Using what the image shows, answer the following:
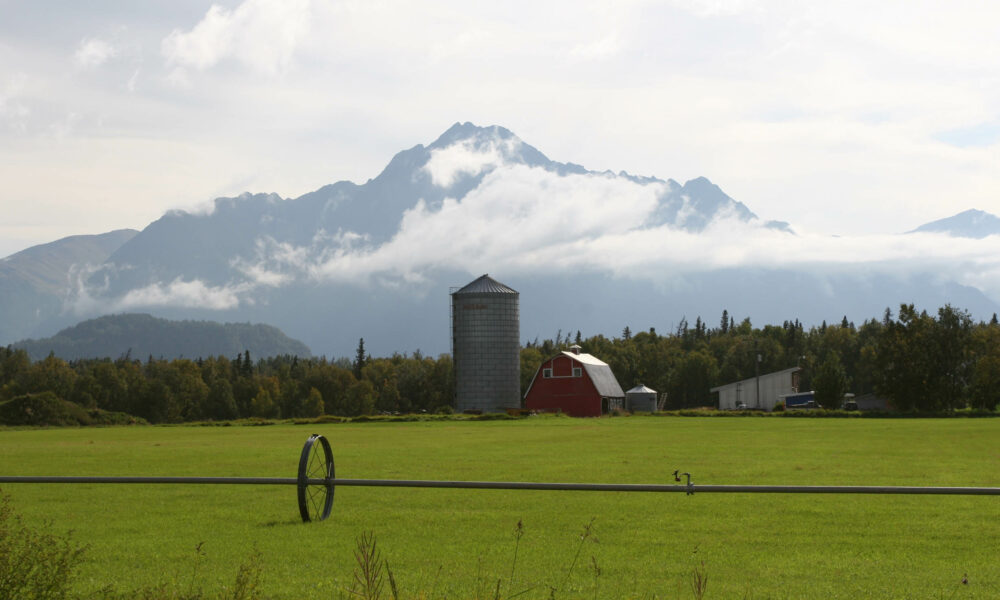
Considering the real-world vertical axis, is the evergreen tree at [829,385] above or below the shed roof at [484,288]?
below

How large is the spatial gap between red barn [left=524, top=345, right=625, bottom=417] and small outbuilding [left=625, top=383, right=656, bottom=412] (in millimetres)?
11959

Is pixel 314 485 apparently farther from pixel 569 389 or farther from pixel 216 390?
pixel 216 390

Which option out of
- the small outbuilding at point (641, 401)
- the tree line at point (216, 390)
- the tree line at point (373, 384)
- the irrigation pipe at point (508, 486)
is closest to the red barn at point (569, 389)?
the small outbuilding at point (641, 401)

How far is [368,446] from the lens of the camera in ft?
127

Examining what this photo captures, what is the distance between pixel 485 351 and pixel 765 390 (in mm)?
53798

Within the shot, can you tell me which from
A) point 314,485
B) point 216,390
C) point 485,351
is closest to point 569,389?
point 485,351

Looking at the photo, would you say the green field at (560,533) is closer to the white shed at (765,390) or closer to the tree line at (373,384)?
the white shed at (765,390)

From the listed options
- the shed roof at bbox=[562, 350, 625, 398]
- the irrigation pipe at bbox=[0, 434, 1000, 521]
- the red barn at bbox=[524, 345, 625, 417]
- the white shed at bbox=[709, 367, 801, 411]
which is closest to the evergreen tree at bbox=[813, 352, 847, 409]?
the white shed at bbox=[709, 367, 801, 411]

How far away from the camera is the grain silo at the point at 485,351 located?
102250 millimetres

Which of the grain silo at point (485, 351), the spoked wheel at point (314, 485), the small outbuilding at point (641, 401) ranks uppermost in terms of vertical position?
the grain silo at point (485, 351)

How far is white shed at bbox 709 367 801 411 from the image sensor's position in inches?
5300

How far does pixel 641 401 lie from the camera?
12288cm

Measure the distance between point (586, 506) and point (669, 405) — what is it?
521ft

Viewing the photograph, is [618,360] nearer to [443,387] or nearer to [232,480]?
[443,387]
